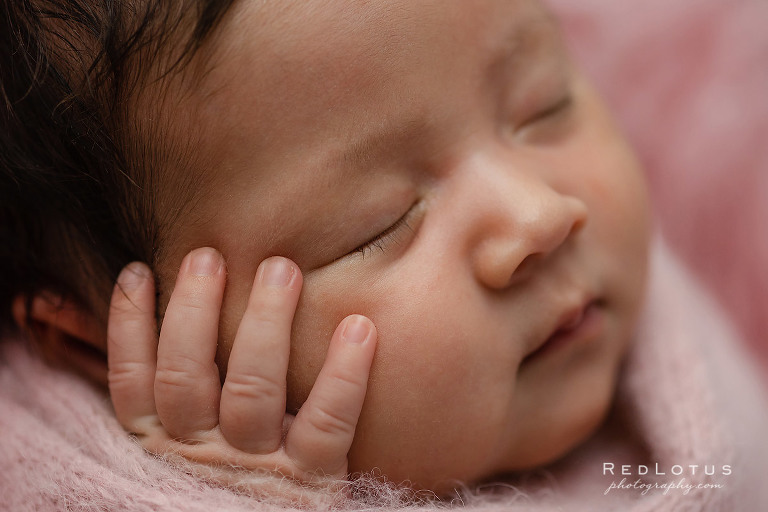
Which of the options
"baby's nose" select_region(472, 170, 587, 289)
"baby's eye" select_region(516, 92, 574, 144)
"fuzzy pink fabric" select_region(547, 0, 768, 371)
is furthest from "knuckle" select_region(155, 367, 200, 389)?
"fuzzy pink fabric" select_region(547, 0, 768, 371)

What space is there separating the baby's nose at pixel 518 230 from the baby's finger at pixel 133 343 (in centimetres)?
38

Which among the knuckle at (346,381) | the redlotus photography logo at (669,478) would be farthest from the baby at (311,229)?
the redlotus photography logo at (669,478)

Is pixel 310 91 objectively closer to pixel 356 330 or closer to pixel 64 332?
pixel 356 330

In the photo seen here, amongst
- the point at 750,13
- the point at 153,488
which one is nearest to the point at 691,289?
the point at 750,13

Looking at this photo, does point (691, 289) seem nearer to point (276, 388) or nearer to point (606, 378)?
point (606, 378)

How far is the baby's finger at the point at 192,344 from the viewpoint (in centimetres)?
83

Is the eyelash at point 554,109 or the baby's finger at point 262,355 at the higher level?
the eyelash at point 554,109

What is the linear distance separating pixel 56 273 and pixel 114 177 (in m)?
0.18

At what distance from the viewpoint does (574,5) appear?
1.54 metres

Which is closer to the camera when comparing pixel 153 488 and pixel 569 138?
pixel 153 488

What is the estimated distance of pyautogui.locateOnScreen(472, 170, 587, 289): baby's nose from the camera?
0.83m

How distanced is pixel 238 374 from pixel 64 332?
308mm

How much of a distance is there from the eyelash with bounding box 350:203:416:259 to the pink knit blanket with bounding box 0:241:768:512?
0.28m

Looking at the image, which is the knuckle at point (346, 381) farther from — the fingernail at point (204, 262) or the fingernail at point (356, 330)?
the fingernail at point (204, 262)
